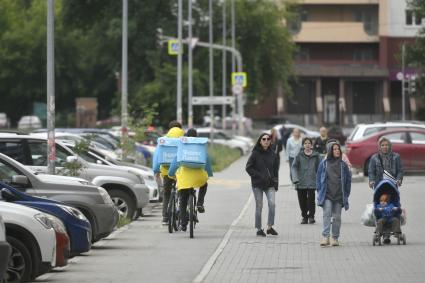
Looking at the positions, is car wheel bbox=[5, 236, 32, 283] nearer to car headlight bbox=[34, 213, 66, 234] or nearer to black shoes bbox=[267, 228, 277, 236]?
car headlight bbox=[34, 213, 66, 234]

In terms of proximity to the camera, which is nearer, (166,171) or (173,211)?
(173,211)

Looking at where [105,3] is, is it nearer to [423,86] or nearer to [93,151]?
[423,86]

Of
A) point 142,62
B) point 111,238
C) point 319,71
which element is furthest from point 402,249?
point 319,71

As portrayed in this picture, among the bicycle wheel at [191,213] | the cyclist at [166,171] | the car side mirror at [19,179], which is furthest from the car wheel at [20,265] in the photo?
the cyclist at [166,171]

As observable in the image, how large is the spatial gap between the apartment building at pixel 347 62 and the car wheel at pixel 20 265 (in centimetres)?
8313

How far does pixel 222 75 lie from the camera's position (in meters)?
71.6

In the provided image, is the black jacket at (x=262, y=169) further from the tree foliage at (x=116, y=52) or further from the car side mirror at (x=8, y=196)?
the tree foliage at (x=116, y=52)

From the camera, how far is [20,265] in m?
12.7

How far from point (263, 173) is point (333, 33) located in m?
79.9

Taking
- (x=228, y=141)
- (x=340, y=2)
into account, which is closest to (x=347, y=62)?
(x=340, y=2)

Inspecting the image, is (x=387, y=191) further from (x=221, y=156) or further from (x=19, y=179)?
(x=221, y=156)

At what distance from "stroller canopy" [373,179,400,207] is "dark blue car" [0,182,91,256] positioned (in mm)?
5114

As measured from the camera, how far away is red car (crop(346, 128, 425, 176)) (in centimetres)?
3634

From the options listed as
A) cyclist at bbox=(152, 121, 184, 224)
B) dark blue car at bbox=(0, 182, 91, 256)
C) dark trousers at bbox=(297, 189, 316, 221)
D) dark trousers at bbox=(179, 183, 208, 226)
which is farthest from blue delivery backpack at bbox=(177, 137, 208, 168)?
dark blue car at bbox=(0, 182, 91, 256)
